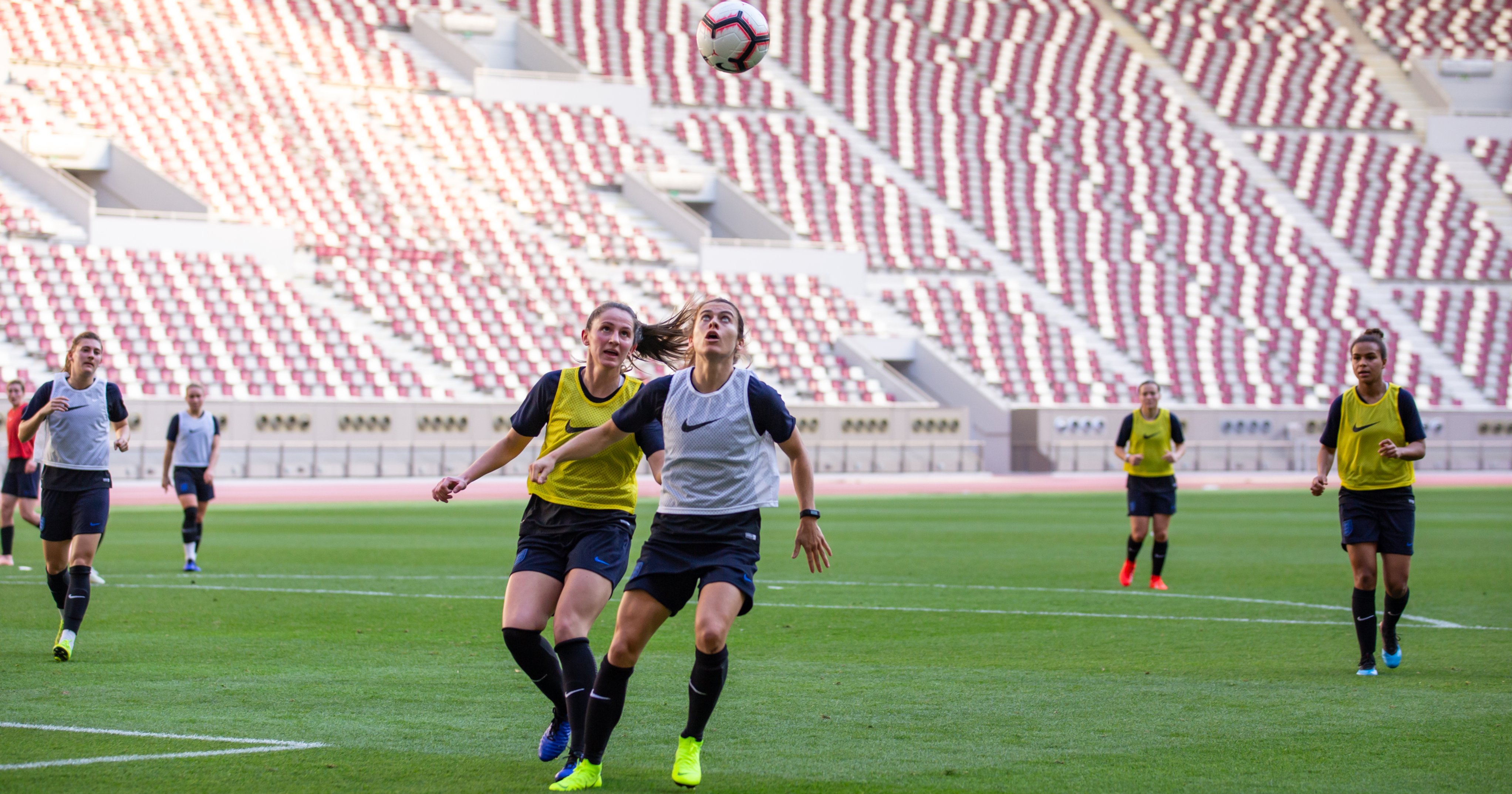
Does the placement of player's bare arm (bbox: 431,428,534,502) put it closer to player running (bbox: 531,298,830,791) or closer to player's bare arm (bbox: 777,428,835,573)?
player running (bbox: 531,298,830,791)

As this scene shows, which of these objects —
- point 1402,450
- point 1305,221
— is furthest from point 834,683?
point 1305,221

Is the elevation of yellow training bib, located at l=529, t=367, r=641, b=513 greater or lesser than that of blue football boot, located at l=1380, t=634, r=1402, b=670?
greater

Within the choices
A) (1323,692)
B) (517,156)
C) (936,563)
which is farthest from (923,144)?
(1323,692)

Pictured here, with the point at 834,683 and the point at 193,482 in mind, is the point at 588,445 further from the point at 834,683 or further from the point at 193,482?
the point at 193,482

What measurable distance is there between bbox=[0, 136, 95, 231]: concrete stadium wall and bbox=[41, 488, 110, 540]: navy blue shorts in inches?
1280

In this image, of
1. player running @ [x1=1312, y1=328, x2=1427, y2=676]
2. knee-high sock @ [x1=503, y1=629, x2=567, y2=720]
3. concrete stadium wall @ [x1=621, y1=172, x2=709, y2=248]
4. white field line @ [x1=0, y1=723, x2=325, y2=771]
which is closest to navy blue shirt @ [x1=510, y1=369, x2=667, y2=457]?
knee-high sock @ [x1=503, y1=629, x2=567, y2=720]

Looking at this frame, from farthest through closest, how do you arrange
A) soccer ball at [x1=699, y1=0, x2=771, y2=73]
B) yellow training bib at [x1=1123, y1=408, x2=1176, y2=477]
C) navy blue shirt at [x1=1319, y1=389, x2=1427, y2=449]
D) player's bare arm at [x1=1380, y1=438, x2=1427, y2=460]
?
yellow training bib at [x1=1123, y1=408, x2=1176, y2=477], soccer ball at [x1=699, y1=0, x2=771, y2=73], navy blue shirt at [x1=1319, y1=389, x2=1427, y2=449], player's bare arm at [x1=1380, y1=438, x2=1427, y2=460]

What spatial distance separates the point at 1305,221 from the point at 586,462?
54.7m

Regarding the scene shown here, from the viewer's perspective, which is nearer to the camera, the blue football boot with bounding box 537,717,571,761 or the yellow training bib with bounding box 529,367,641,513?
the blue football boot with bounding box 537,717,571,761

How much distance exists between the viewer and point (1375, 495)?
10.1 metres

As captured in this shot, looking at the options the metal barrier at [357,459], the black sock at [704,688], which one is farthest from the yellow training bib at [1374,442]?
the metal barrier at [357,459]

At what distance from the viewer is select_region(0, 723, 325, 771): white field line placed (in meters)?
6.66

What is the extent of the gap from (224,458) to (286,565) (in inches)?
754

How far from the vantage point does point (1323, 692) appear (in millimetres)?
9055
